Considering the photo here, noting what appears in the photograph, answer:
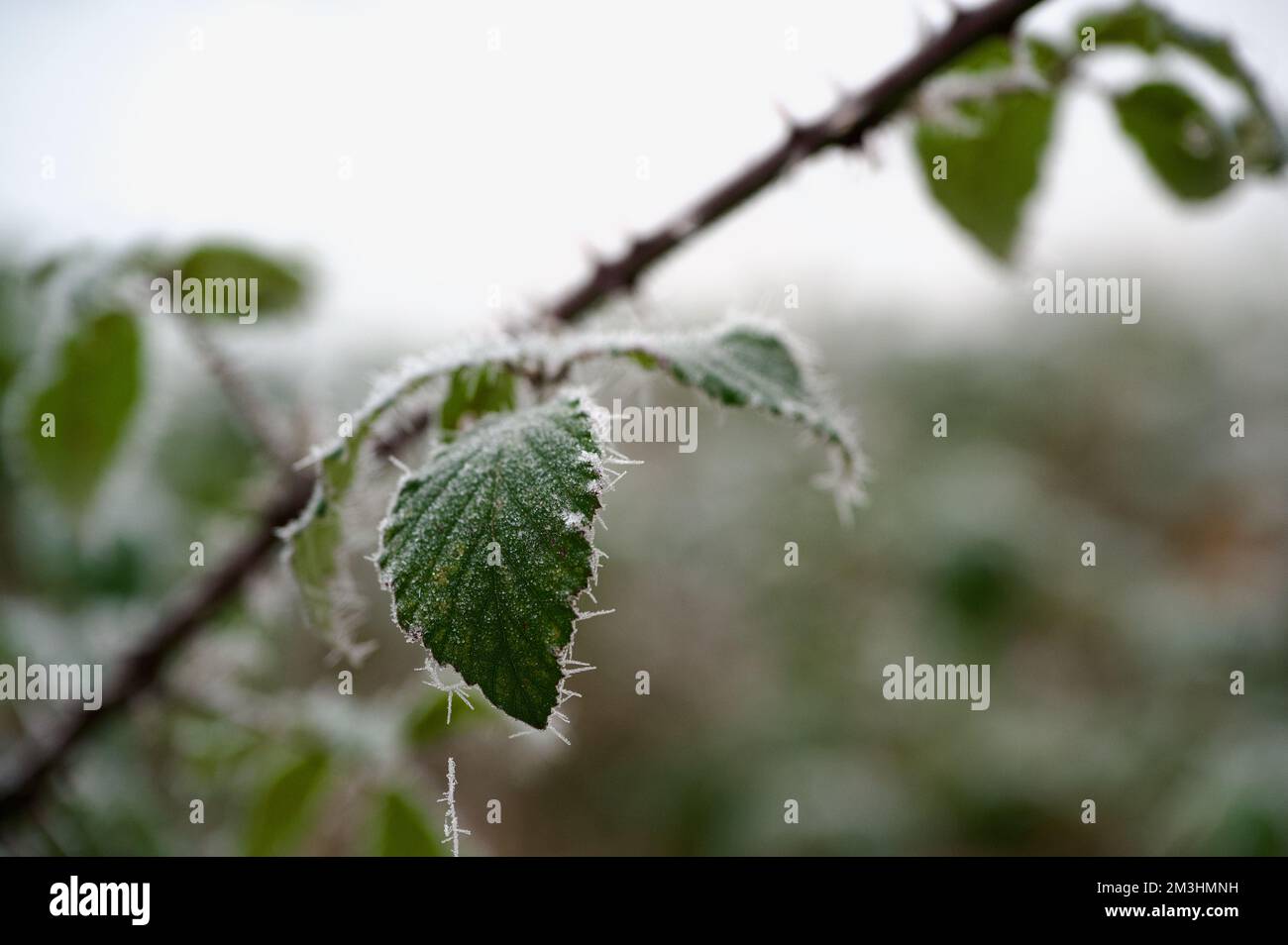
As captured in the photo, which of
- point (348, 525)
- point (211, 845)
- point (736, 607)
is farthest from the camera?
point (736, 607)

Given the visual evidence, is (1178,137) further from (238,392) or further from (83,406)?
(83,406)

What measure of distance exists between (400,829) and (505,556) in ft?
1.97

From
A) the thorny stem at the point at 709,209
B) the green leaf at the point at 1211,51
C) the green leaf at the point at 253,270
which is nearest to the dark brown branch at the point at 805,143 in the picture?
the thorny stem at the point at 709,209

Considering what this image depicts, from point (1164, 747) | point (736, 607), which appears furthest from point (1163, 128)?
point (736, 607)

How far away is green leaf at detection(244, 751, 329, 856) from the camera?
97cm

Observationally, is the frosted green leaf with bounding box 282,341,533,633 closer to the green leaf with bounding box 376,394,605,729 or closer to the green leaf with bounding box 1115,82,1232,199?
the green leaf with bounding box 376,394,605,729

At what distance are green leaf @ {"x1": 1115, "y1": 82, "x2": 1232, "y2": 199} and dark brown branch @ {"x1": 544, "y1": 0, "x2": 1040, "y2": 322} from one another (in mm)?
280

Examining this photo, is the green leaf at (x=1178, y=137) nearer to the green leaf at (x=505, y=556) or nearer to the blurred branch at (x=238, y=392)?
the green leaf at (x=505, y=556)
